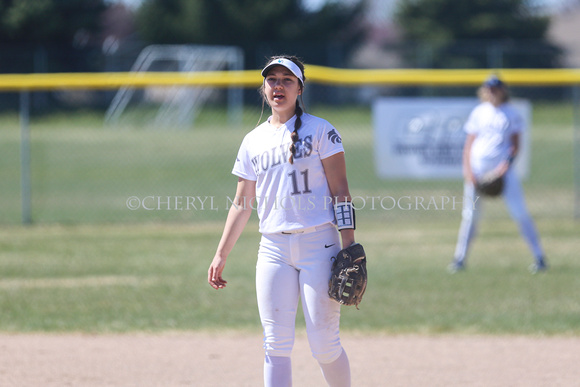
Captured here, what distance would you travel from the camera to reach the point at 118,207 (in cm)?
1265

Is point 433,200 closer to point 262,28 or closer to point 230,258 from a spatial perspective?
point 230,258

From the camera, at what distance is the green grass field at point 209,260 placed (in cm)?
633

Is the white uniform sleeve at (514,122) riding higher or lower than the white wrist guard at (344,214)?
higher

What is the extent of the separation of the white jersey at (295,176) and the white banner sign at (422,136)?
7.86 meters

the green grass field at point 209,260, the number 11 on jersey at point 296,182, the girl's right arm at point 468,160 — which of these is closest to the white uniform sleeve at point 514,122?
the girl's right arm at point 468,160

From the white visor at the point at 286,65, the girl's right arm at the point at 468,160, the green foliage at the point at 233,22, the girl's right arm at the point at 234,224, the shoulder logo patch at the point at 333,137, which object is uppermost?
the green foliage at the point at 233,22

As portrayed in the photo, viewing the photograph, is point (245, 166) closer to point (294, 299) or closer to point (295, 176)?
point (295, 176)

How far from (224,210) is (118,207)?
73.6 inches

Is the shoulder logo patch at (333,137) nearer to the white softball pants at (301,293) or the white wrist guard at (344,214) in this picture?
the white wrist guard at (344,214)

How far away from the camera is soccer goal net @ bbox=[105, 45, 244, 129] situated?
2256 cm

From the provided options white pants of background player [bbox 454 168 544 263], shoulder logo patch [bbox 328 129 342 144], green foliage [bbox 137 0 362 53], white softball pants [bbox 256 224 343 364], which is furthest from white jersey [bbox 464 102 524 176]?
green foliage [bbox 137 0 362 53]

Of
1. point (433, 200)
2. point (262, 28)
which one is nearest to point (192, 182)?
point (433, 200)

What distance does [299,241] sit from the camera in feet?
11.8

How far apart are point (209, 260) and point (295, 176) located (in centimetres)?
520
